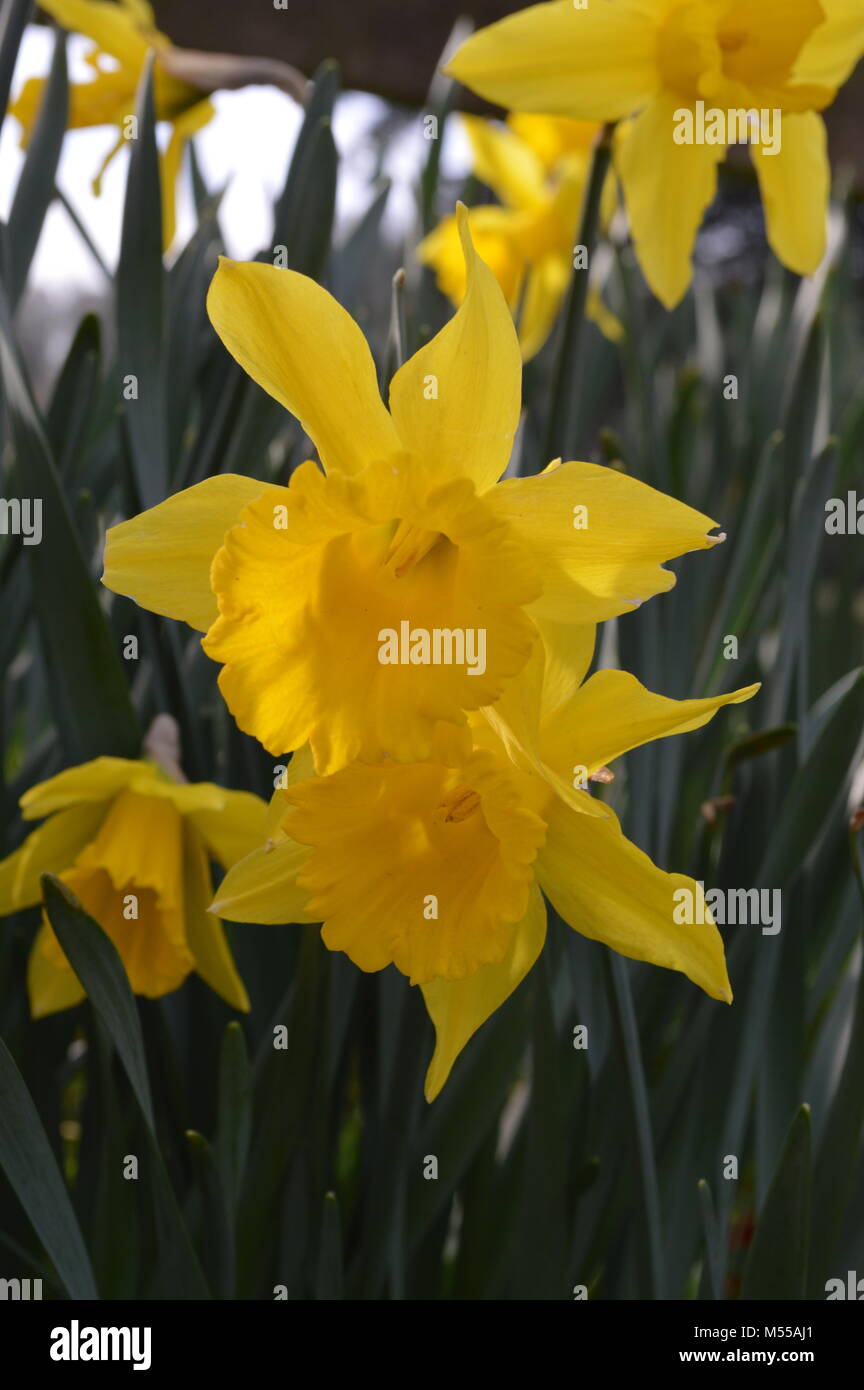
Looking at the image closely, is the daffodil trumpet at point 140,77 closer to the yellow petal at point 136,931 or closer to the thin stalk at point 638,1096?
the yellow petal at point 136,931

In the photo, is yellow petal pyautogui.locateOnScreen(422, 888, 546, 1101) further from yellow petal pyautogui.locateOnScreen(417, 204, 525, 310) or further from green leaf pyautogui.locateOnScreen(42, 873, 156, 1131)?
yellow petal pyautogui.locateOnScreen(417, 204, 525, 310)

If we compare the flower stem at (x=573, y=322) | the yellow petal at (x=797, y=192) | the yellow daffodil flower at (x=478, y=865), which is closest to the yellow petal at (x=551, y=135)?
the yellow petal at (x=797, y=192)

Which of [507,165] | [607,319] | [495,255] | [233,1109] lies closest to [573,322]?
[233,1109]

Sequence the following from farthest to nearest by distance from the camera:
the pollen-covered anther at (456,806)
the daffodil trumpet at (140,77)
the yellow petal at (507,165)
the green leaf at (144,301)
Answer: the yellow petal at (507,165) → the daffodil trumpet at (140,77) → the green leaf at (144,301) → the pollen-covered anther at (456,806)

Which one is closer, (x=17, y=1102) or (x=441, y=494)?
(x=441, y=494)

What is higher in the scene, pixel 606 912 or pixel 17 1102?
pixel 606 912

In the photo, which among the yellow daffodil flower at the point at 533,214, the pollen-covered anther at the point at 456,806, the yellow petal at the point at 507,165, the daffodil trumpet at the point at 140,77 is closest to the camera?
the pollen-covered anther at the point at 456,806

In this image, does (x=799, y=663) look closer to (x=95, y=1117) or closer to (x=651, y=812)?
(x=651, y=812)
